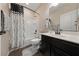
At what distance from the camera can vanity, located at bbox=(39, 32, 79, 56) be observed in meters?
1.31

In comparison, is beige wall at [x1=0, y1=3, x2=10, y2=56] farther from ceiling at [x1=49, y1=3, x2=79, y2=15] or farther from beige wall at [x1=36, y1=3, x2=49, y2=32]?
ceiling at [x1=49, y1=3, x2=79, y2=15]

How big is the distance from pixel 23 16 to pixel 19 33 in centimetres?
32

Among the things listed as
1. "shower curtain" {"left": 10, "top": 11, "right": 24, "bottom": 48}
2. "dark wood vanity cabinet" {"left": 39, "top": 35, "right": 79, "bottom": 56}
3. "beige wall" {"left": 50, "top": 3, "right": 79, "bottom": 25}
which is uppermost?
"beige wall" {"left": 50, "top": 3, "right": 79, "bottom": 25}

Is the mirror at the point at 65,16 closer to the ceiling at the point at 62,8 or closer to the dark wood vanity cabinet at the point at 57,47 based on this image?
the ceiling at the point at 62,8

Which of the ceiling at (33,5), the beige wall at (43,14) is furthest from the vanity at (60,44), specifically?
→ the ceiling at (33,5)

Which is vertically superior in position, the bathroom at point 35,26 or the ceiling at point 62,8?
the ceiling at point 62,8

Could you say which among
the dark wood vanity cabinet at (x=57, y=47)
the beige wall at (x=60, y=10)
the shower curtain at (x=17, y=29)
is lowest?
the dark wood vanity cabinet at (x=57, y=47)

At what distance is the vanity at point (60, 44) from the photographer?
51.7 inches

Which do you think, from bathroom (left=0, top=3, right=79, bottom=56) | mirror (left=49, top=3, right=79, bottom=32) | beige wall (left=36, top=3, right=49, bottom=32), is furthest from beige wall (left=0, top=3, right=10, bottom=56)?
mirror (left=49, top=3, right=79, bottom=32)

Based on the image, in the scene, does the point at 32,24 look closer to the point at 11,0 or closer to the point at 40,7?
the point at 40,7

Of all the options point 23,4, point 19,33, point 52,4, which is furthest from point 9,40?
point 52,4

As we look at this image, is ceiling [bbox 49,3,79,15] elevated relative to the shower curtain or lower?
elevated

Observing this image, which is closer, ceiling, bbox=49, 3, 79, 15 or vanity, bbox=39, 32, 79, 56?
vanity, bbox=39, 32, 79, 56

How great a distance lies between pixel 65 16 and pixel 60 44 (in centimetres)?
55
